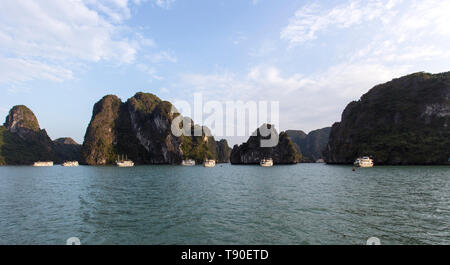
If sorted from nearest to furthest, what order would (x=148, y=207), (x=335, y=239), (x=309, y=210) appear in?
(x=335, y=239), (x=309, y=210), (x=148, y=207)

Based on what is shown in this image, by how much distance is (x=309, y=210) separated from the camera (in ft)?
83.1

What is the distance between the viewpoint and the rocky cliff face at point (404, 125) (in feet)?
454

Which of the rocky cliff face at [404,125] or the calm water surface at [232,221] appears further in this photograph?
the rocky cliff face at [404,125]

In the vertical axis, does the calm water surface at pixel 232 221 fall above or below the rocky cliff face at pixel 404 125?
below

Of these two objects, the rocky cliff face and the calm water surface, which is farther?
the rocky cliff face

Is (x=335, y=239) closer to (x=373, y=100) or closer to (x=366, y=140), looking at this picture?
(x=366, y=140)

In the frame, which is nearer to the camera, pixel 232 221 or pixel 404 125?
pixel 232 221

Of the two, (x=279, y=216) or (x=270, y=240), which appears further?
(x=279, y=216)

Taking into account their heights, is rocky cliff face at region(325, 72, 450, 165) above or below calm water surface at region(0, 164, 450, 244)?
above

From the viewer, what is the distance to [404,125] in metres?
161

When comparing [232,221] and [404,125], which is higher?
[404,125]

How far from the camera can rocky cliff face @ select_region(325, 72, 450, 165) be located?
138250 millimetres
